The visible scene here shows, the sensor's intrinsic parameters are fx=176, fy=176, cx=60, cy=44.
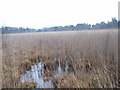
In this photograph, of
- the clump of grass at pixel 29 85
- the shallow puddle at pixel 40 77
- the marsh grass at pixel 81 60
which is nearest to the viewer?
the marsh grass at pixel 81 60

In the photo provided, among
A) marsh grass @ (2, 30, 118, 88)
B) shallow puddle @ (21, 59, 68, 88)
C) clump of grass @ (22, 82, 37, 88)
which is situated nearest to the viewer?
marsh grass @ (2, 30, 118, 88)

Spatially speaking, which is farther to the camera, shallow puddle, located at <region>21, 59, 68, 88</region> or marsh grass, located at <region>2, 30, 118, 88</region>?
shallow puddle, located at <region>21, 59, 68, 88</region>

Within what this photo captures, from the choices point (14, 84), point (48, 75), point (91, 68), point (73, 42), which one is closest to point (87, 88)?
point (91, 68)

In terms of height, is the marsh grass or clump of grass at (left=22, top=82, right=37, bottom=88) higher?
the marsh grass

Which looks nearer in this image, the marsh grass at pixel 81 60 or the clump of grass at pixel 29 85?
the marsh grass at pixel 81 60

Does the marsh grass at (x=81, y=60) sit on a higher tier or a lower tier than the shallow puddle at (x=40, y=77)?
higher

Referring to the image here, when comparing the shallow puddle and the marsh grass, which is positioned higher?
the marsh grass

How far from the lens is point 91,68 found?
14.0ft

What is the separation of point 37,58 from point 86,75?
3438 mm

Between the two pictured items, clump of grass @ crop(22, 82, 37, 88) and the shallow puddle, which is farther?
the shallow puddle

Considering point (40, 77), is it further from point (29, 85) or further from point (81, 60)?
point (81, 60)

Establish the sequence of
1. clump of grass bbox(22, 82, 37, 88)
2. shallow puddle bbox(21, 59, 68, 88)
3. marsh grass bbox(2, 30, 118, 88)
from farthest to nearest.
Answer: shallow puddle bbox(21, 59, 68, 88), clump of grass bbox(22, 82, 37, 88), marsh grass bbox(2, 30, 118, 88)

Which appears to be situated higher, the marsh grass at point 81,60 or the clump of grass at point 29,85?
the marsh grass at point 81,60

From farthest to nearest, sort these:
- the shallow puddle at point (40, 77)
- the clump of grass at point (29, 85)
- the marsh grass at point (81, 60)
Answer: the shallow puddle at point (40, 77) → the clump of grass at point (29, 85) → the marsh grass at point (81, 60)
